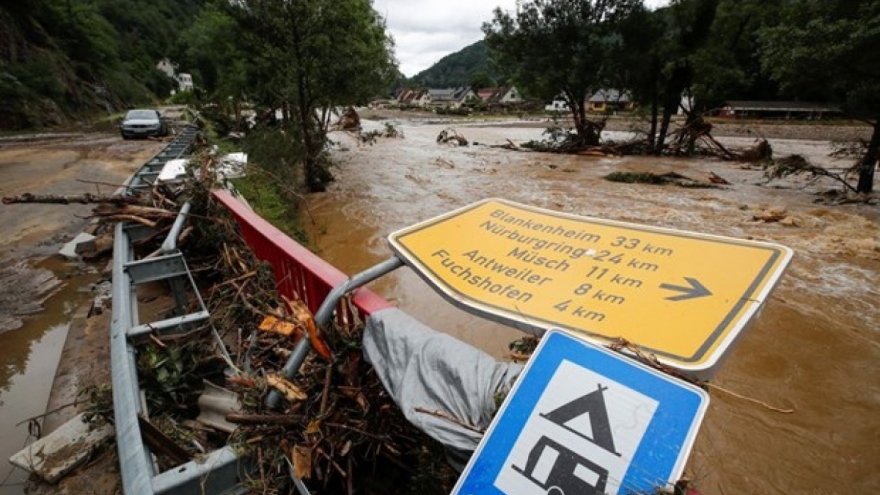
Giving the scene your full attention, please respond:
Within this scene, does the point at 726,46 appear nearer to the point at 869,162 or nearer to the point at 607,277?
the point at 869,162

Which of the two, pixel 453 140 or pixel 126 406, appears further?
pixel 453 140

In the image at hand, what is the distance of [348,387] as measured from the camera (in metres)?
2.01

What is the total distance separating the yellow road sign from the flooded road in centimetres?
286

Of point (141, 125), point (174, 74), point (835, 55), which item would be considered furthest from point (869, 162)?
point (174, 74)

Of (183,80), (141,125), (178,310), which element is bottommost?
(178,310)

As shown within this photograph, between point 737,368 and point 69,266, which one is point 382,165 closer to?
point 69,266

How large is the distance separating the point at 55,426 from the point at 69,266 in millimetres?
3508

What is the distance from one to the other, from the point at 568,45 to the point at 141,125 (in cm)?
1925

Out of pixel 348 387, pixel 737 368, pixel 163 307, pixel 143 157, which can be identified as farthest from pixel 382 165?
pixel 348 387

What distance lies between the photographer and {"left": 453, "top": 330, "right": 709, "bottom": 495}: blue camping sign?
95 centimetres

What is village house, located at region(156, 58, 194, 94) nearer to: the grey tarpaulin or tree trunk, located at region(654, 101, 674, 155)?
tree trunk, located at region(654, 101, 674, 155)

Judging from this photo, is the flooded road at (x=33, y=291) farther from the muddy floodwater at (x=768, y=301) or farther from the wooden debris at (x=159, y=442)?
the muddy floodwater at (x=768, y=301)

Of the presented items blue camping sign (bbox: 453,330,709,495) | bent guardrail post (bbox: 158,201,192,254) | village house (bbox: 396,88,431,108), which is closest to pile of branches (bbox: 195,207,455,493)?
blue camping sign (bbox: 453,330,709,495)

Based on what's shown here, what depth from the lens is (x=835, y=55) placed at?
8.81m
